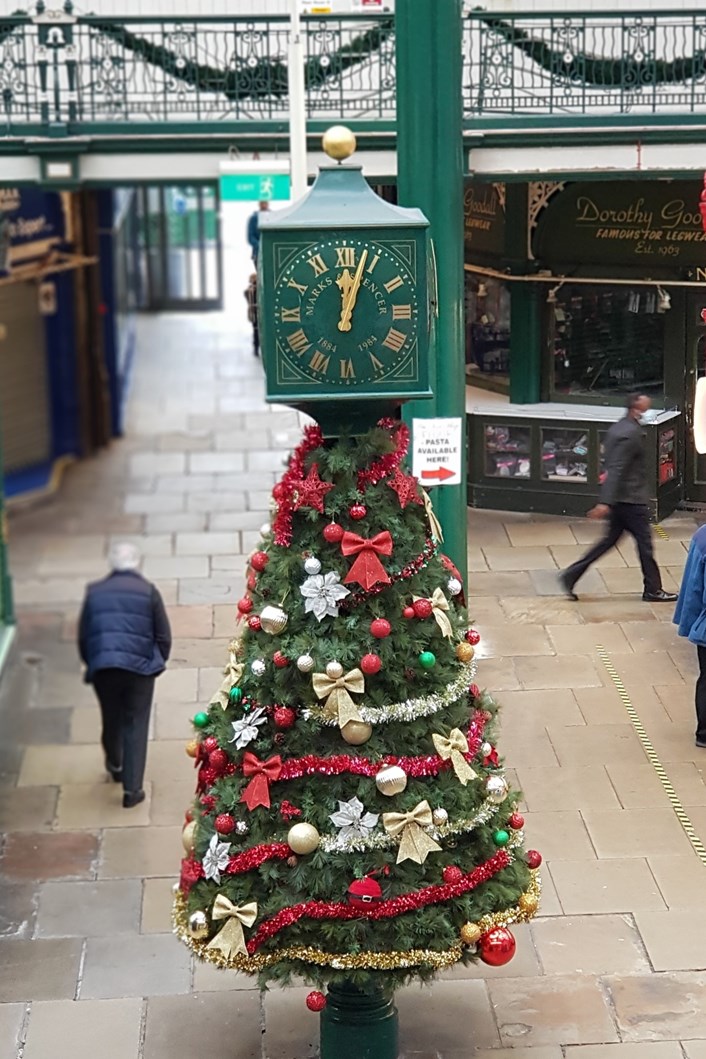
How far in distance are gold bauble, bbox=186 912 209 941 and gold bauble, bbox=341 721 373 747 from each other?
941 mm

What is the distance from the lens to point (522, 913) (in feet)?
22.9

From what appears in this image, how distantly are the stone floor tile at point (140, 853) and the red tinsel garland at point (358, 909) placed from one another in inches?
116

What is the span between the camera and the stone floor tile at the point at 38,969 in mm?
8297

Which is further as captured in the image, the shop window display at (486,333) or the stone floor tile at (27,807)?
the stone floor tile at (27,807)

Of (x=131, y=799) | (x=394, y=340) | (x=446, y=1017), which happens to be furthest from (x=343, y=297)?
(x=131, y=799)

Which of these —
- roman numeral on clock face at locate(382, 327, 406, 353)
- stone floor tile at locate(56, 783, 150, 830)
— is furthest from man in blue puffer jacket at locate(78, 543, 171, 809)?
roman numeral on clock face at locate(382, 327, 406, 353)

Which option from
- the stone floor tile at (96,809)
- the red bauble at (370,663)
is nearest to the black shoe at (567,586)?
the red bauble at (370,663)

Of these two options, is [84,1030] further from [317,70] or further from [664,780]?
[317,70]

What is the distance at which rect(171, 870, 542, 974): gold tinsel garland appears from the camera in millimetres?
6684

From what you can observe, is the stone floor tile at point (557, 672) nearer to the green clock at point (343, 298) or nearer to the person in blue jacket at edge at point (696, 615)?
the person in blue jacket at edge at point (696, 615)

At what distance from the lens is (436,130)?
311 inches

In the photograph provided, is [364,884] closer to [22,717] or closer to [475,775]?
[475,775]

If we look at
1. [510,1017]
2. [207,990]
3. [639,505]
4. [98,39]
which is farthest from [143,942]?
[98,39]

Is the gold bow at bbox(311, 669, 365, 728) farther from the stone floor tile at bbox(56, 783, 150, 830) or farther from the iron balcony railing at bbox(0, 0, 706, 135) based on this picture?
the stone floor tile at bbox(56, 783, 150, 830)
